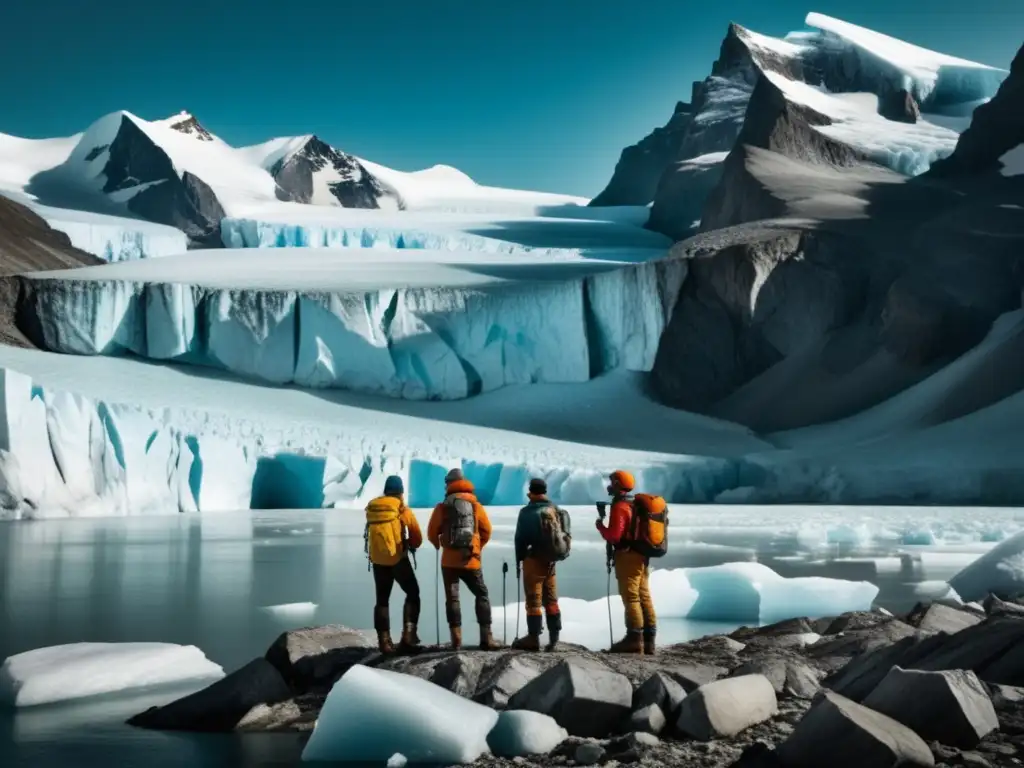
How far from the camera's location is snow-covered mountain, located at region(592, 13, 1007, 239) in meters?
38.6

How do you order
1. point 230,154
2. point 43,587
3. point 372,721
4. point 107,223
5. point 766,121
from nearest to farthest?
1. point 372,721
2. point 43,587
3. point 766,121
4. point 107,223
5. point 230,154

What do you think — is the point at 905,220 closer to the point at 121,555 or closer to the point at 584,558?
the point at 584,558

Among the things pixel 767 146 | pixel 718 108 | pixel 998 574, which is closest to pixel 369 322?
pixel 767 146

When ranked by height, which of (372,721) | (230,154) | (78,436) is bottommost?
(372,721)

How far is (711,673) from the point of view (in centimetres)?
491

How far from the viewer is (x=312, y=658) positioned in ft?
17.9

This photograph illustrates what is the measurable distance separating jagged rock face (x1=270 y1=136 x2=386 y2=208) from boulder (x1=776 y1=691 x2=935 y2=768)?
2385 inches

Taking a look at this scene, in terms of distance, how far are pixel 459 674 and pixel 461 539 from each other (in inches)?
23.6

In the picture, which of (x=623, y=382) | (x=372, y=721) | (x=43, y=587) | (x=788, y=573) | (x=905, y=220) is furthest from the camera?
(x=905, y=220)

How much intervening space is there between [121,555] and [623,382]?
16.2 metres

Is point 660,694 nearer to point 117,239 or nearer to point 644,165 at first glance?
point 117,239

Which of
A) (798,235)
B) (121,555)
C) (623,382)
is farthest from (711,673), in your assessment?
(798,235)

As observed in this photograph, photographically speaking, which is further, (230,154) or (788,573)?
(230,154)

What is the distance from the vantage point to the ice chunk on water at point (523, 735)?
166 inches
